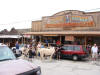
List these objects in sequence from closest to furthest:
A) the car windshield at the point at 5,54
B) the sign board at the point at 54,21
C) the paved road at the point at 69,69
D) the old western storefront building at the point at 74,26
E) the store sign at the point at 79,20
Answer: the car windshield at the point at 5,54
the paved road at the point at 69,69
the old western storefront building at the point at 74,26
the store sign at the point at 79,20
the sign board at the point at 54,21

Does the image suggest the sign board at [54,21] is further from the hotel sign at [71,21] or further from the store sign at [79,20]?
the store sign at [79,20]

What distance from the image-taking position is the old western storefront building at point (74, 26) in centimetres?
1862

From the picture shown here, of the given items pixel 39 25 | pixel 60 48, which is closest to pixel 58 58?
pixel 60 48

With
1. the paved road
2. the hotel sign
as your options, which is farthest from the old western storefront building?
the paved road

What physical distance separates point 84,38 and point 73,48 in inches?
219

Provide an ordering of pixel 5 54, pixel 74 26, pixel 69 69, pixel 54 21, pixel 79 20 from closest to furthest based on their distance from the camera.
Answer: pixel 5 54 → pixel 69 69 → pixel 79 20 → pixel 74 26 → pixel 54 21

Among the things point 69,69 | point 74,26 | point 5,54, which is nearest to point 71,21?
point 74,26

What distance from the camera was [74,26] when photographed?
20047 mm

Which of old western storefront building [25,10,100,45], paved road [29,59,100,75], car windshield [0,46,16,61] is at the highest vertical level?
old western storefront building [25,10,100,45]

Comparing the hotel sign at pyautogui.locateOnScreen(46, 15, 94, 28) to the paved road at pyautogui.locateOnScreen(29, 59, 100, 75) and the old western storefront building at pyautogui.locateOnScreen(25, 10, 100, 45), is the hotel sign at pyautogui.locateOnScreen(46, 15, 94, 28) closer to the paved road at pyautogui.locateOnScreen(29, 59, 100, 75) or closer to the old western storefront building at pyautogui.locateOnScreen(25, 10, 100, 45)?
the old western storefront building at pyautogui.locateOnScreen(25, 10, 100, 45)

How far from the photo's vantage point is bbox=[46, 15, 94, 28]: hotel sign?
63.3 feet

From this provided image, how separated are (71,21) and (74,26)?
0.87 metres

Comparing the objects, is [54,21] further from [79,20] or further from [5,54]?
[5,54]

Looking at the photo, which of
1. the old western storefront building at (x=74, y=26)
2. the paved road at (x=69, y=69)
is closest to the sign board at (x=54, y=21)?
the old western storefront building at (x=74, y=26)
